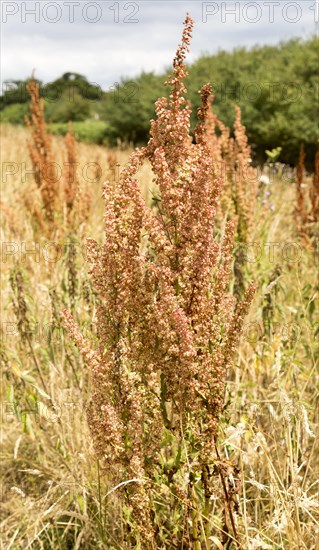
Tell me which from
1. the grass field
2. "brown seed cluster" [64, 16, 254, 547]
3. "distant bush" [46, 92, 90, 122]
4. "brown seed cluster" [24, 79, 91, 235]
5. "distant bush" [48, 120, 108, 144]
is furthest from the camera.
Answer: "distant bush" [46, 92, 90, 122]

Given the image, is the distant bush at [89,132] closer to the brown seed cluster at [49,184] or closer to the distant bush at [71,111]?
the distant bush at [71,111]

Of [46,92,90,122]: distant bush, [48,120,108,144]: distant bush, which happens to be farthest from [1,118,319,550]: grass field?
[46,92,90,122]: distant bush

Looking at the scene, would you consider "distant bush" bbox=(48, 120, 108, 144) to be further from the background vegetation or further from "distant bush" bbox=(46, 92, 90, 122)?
"distant bush" bbox=(46, 92, 90, 122)

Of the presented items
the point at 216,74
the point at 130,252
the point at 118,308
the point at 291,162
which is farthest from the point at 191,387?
the point at 216,74

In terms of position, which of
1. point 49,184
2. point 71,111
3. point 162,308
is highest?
point 71,111

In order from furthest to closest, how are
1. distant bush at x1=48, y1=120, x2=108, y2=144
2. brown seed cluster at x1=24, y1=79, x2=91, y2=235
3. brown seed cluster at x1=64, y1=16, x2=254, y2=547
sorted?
distant bush at x1=48, y1=120, x2=108, y2=144
brown seed cluster at x1=24, y1=79, x2=91, y2=235
brown seed cluster at x1=64, y1=16, x2=254, y2=547

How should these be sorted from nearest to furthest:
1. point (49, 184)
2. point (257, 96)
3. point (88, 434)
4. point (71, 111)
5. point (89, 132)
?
point (88, 434), point (49, 184), point (257, 96), point (89, 132), point (71, 111)

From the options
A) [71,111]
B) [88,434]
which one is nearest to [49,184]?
[88,434]

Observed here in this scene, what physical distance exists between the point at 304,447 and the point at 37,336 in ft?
5.03

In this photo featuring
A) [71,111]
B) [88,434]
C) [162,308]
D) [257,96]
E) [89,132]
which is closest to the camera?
[162,308]

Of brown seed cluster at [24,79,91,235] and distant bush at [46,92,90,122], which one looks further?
distant bush at [46,92,90,122]

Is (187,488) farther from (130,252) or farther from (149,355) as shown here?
(130,252)

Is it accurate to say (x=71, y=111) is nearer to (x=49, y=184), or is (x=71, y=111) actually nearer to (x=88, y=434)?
(x=49, y=184)

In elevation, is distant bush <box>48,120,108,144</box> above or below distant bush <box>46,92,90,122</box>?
below
